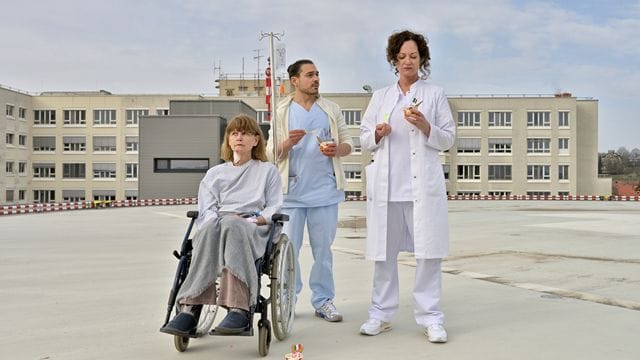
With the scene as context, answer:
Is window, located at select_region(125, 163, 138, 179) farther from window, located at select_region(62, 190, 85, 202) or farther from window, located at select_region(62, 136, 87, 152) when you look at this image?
window, located at select_region(62, 136, 87, 152)

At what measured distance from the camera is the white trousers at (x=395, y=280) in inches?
169

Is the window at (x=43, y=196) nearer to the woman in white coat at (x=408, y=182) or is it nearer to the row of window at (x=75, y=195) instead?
the row of window at (x=75, y=195)

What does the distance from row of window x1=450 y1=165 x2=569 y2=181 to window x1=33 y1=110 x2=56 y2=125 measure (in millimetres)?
39412

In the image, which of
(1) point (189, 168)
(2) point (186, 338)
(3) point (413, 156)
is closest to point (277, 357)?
(2) point (186, 338)

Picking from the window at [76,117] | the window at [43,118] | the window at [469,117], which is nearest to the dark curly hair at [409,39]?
the window at [469,117]

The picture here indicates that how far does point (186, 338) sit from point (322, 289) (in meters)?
1.32

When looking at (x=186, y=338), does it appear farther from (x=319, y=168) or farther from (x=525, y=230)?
(x=525, y=230)

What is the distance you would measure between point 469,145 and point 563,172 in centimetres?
939

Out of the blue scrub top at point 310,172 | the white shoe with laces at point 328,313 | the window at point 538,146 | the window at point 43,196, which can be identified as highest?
A: the window at point 538,146

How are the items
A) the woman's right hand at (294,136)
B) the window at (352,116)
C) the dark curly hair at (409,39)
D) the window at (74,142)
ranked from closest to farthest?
the dark curly hair at (409,39) → the woman's right hand at (294,136) → the window at (352,116) → the window at (74,142)

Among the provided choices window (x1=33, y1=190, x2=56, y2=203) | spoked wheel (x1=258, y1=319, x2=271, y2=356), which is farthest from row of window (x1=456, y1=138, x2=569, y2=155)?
spoked wheel (x1=258, y1=319, x2=271, y2=356)

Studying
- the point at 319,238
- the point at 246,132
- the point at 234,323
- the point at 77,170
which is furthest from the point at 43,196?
the point at 234,323

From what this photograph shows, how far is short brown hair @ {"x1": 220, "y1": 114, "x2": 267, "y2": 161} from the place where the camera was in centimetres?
423

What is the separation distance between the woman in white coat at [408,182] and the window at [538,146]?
6069cm
